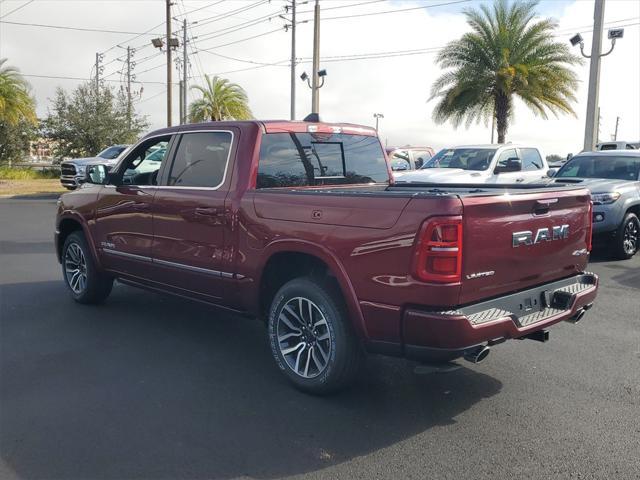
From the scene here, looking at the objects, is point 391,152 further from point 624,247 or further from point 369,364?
point 369,364

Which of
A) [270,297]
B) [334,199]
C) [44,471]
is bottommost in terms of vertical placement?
[44,471]

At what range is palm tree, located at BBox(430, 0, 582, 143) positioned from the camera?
23531 millimetres

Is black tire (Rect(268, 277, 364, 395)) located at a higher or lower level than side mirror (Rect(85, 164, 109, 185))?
lower

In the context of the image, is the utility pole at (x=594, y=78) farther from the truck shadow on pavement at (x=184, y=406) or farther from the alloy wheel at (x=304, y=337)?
the alloy wheel at (x=304, y=337)

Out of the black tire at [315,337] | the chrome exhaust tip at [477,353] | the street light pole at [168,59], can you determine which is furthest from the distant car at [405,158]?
the street light pole at [168,59]

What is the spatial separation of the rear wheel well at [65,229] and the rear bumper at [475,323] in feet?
15.4

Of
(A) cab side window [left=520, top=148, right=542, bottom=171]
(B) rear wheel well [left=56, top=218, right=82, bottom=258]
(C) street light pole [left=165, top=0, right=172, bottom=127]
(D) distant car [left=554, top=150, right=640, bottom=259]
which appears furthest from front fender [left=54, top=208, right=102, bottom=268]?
(C) street light pole [left=165, top=0, right=172, bottom=127]

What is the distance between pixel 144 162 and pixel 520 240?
4196 millimetres

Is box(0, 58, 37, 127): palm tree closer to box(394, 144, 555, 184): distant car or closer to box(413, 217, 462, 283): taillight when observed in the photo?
box(394, 144, 555, 184): distant car

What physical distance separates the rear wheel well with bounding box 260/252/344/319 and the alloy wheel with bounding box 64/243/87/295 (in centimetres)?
286

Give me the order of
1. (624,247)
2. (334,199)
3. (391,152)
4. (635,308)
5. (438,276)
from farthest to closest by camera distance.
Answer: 1. (391,152)
2. (624,247)
3. (635,308)
4. (334,199)
5. (438,276)

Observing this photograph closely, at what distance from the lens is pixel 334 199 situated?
4.12 meters

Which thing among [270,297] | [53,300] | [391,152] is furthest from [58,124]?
[270,297]

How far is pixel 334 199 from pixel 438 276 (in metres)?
0.88
